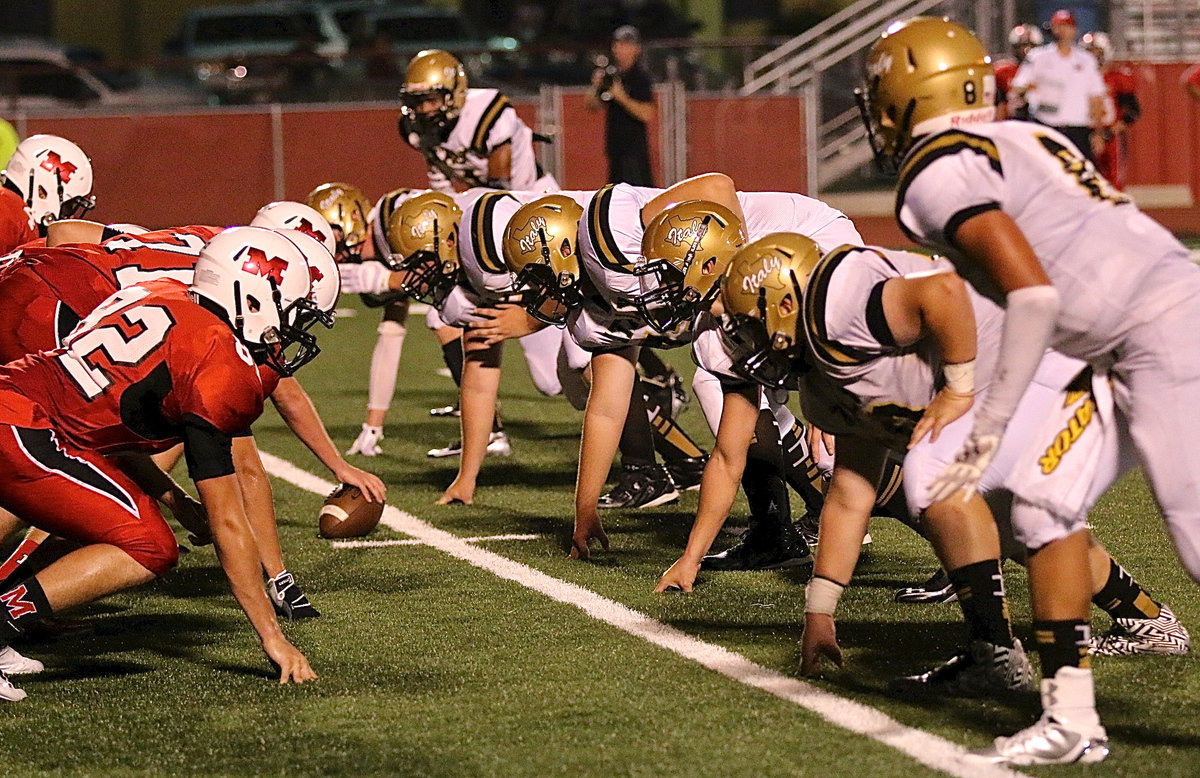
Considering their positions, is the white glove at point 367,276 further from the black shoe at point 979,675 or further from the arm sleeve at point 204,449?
the black shoe at point 979,675

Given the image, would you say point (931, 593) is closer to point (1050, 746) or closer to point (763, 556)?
point (763, 556)

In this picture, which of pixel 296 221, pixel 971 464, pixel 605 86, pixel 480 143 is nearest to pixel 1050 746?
pixel 971 464

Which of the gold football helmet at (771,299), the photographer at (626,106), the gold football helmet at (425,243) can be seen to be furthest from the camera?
the photographer at (626,106)

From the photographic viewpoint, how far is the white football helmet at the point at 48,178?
20.8 feet

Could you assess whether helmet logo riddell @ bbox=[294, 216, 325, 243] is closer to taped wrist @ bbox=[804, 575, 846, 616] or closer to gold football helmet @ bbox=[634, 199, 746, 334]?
gold football helmet @ bbox=[634, 199, 746, 334]

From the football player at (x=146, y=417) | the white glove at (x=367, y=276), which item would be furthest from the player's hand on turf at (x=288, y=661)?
the white glove at (x=367, y=276)

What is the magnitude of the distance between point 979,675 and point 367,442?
4513 mm

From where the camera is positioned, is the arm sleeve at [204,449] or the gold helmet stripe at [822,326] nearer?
the gold helmet stripe at [822,326]

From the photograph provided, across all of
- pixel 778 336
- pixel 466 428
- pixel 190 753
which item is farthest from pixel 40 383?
pixel 466 428

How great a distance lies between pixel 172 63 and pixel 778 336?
54.6 ft

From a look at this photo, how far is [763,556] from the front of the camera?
5.71 metres

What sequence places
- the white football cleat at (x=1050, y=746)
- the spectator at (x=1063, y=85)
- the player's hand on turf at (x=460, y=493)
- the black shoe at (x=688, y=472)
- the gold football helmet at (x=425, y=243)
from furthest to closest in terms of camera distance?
the spectator at (x=1063, y=85) < the black shoe at (x=688, y=472) < the player's hand on turf at (x=460, y=493) < the gold football helmet at (x=425, y=243) < the white football cleat at (x=1050, y=746)

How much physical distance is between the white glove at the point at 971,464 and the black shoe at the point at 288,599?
2268mm

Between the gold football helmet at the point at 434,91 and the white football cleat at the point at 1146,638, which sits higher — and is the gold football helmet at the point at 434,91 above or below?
above
